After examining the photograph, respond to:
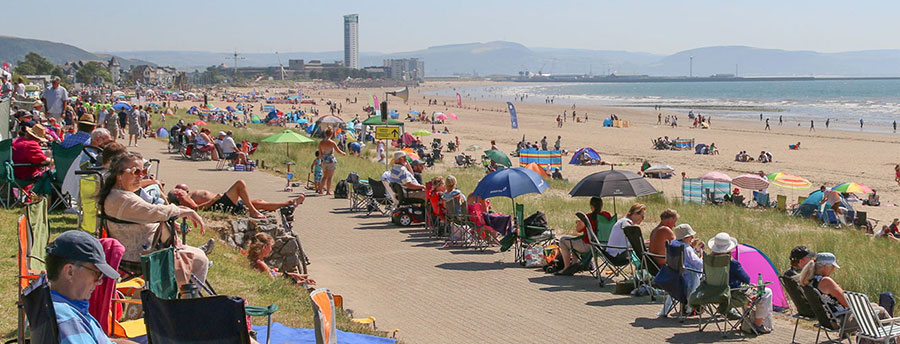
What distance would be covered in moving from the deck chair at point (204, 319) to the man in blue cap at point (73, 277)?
528 millimetres

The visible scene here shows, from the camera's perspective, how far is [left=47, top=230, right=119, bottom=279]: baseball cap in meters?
3.39

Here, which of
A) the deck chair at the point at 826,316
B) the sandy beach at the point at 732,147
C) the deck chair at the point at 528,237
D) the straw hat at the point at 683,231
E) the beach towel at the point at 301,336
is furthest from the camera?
the sandy beach at the point at 732,147

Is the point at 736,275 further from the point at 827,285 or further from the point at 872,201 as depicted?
the point at 872,201

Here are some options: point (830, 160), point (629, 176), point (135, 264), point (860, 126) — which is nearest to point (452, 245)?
point (629, 176)

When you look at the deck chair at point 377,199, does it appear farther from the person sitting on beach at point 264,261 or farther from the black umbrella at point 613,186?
the person sitting on beach at point 264,261

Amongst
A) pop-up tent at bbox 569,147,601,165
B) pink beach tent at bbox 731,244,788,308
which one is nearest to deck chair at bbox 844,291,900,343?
pink beach tent at bbox 731,244,788,308

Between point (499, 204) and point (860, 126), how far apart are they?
154 feet

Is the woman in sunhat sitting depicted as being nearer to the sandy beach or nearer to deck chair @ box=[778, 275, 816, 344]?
deck chair @ box=[778, 275, 816, 344]

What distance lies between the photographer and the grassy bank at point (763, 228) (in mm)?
9416

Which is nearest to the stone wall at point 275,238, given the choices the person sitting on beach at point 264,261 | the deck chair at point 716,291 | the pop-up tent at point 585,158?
the person sitting on beach at point 264,261

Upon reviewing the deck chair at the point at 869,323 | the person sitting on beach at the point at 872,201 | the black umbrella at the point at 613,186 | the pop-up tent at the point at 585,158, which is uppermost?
the black umbrella at the point at 613,186

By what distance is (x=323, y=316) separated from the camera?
4.60 m

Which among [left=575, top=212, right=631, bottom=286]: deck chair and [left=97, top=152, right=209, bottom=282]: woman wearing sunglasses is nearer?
[left=97, top=152, right=209, bottom=282]: woman wearing sunglasses

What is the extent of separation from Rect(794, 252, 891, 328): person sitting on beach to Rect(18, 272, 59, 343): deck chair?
558cm
